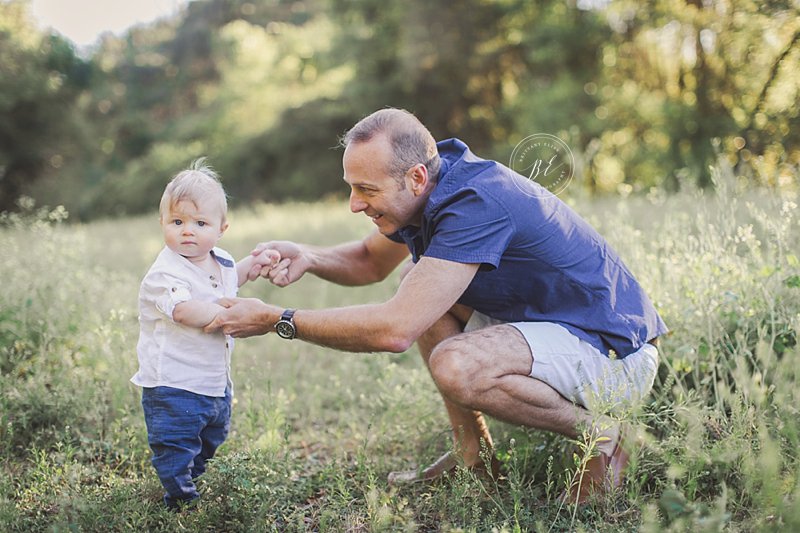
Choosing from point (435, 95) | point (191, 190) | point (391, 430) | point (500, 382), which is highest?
point (435, 95)

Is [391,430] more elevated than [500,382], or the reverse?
[500,382]

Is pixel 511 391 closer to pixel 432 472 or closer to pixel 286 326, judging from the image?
pixel 432 472

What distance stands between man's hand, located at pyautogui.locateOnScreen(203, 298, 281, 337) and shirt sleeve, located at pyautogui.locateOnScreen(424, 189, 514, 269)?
676mm

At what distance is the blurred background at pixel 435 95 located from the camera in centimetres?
1063

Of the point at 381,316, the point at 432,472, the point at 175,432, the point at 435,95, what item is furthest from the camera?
the point at 435,95

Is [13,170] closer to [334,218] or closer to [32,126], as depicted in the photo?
[32,126]

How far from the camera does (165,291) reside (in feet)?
9.41

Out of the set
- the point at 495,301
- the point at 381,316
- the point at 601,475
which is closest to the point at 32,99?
the point at 495,301

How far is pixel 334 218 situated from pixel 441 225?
7825mm

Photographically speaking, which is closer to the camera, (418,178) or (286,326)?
(286,326)

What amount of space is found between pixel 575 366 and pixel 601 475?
0.46 metres

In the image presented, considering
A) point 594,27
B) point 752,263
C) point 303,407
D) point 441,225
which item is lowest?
point 303,407

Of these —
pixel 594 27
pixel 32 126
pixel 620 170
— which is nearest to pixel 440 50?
pixel 594 27

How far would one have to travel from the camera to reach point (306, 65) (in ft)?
82.2
